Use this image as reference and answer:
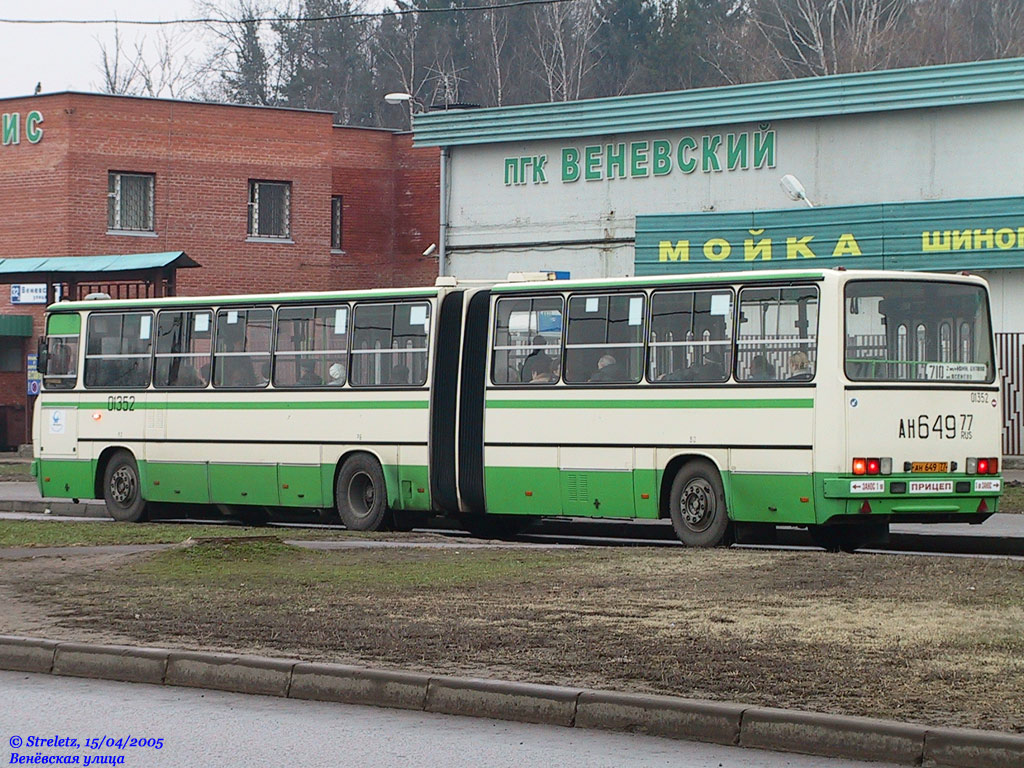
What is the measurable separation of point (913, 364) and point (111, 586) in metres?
8.17

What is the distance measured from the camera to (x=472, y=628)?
11.1 metres

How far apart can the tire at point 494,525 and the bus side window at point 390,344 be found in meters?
1.80

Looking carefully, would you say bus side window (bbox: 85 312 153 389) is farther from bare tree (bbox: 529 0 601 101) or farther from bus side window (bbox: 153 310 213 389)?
bare tree (bbox: 529 0 601 101)

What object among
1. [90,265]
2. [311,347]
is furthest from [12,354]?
[311,347]

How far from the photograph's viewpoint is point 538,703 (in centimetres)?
883

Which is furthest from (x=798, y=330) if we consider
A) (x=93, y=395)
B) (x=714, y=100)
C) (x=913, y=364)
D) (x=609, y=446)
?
(x=714, y=100)

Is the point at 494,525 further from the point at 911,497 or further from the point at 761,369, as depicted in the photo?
the point at 911,497

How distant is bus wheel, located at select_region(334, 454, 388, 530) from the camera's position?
21.3 meters

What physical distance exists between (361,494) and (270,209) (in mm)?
26890

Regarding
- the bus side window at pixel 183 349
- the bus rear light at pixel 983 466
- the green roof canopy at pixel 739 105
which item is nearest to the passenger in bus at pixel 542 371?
the bus rear light at pixel 983 466

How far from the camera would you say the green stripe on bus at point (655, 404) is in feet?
58.2

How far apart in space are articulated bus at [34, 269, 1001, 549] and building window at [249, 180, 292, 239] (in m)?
22.5

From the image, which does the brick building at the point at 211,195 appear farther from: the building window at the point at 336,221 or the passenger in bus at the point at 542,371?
the passenger in bus at the point at 542,371

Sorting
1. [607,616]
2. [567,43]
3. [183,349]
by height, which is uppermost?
[567,43]
